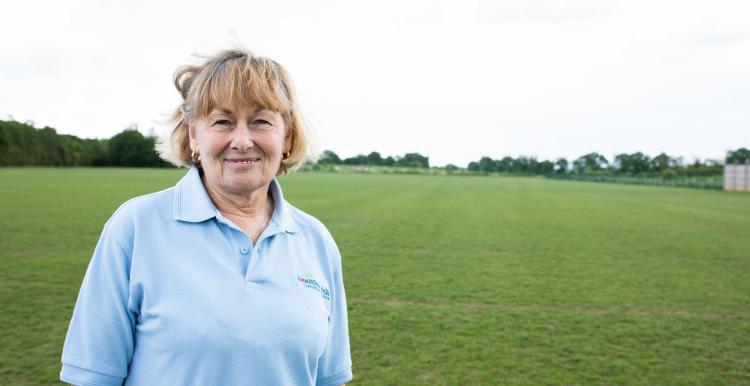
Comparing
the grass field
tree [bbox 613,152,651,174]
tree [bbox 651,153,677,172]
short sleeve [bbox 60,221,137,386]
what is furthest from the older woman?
tree [bbox 613,152,651,174]

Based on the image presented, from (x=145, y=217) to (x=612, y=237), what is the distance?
46.9 ft

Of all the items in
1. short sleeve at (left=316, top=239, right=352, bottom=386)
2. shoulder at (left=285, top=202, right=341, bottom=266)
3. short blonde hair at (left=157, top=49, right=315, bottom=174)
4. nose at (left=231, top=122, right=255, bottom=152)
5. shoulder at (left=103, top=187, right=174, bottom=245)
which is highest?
short blonde hair at (left=157, top=49, right=315, bottom=174)

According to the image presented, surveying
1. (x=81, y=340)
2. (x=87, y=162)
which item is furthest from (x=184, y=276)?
(x=87, y=162)

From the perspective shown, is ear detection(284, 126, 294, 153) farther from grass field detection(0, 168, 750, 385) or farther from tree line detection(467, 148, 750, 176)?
tree line detection(467, 148, 750, 176)

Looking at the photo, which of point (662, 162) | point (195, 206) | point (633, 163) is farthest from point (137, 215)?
point (633, 163)

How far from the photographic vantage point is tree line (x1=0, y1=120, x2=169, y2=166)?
80812 mm

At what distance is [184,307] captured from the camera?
5.20 ft

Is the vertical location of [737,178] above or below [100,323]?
above

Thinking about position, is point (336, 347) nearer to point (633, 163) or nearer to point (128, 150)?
point (128, 150)

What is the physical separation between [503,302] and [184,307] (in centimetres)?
601

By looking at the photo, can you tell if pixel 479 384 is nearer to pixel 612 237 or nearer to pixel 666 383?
pixel 666 383

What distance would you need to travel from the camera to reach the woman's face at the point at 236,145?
1.82 m

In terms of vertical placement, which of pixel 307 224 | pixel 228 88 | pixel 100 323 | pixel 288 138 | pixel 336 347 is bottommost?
pixel 336 347

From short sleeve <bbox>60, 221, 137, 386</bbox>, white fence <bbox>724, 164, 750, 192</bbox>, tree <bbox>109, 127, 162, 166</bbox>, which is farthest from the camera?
tree <bbox>109, 127, 162, 166</bbox>
